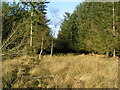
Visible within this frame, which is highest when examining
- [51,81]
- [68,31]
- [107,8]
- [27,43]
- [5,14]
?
[107,8]

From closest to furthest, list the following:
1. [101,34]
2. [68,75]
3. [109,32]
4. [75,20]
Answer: [68,75] → [109,32] → [101,34] → [75,20]

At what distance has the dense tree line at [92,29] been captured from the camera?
1129 centimetres

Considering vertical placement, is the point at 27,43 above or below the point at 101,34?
below

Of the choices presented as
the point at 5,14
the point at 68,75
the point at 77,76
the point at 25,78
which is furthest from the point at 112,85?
the point at 5,14

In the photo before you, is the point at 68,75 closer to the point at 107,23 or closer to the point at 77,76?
the point at 77,76

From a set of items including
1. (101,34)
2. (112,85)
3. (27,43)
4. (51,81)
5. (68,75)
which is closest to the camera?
(27,43)

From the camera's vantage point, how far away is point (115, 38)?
34.9 ft

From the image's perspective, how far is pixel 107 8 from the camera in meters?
11.9

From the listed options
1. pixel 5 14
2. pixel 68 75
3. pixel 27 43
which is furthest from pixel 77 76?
pixel 5 14

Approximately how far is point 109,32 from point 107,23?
89cm

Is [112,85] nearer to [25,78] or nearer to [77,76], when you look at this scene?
[77,76]

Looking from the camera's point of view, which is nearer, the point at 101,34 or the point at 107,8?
the point at 107,8

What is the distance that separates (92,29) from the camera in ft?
50.6

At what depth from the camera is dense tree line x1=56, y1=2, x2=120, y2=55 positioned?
1129 centimetres
